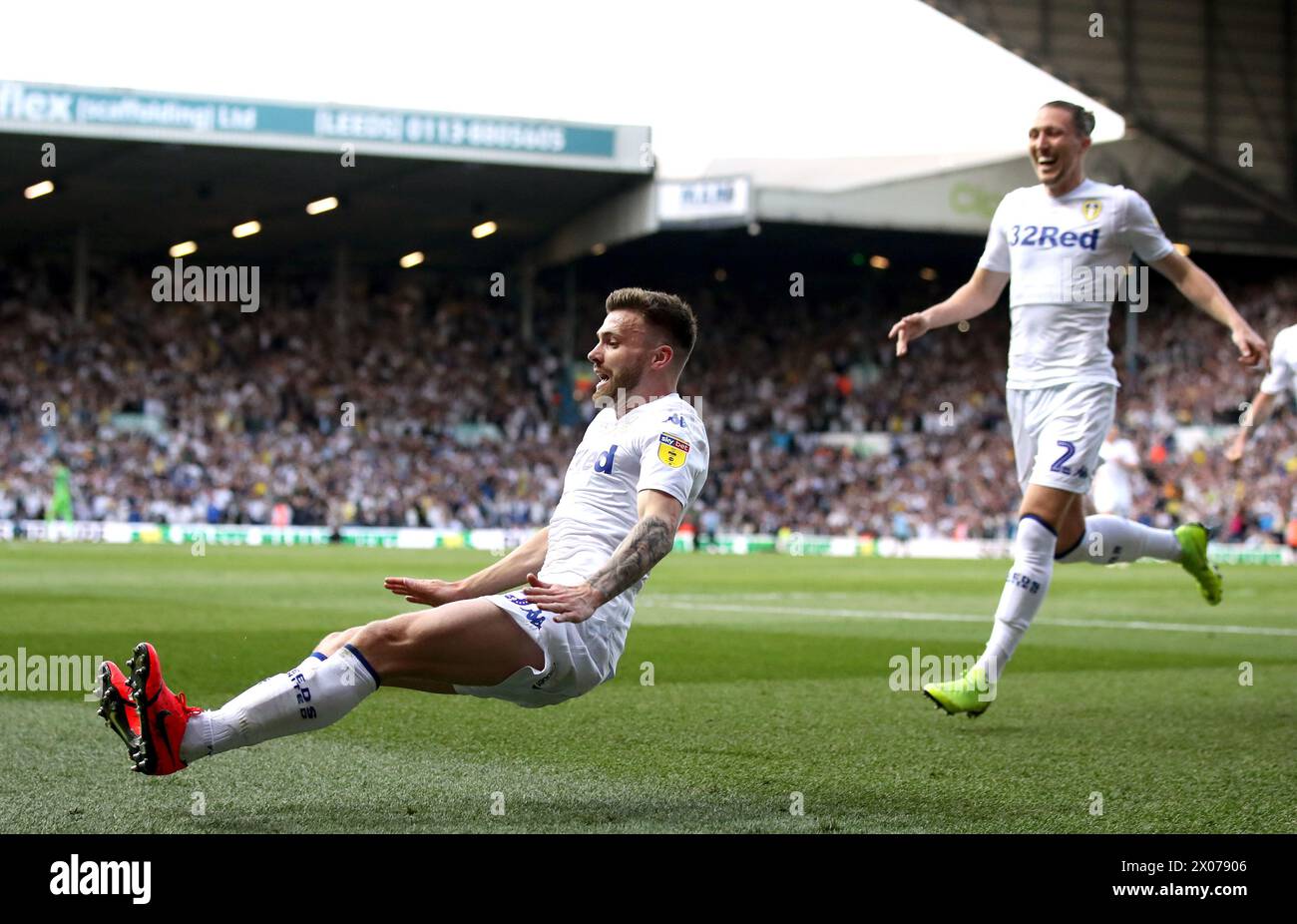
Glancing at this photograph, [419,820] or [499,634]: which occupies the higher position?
[499,634]

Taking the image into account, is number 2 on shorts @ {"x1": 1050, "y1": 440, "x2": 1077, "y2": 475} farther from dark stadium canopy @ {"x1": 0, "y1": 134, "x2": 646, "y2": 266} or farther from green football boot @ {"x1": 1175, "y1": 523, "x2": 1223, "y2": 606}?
dark stadium canopy @ {"x1": 0, "y1": 134, "x2": 646, "y2": 266}

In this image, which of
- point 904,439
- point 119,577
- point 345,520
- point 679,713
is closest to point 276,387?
point 345,520

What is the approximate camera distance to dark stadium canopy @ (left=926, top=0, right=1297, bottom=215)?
3666cm

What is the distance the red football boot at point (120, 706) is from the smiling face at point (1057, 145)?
4.68m

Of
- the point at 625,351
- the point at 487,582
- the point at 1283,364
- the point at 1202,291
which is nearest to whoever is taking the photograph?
the point at 625,351

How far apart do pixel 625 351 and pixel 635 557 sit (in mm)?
836

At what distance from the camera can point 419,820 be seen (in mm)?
4793

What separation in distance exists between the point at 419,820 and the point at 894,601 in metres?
12.8

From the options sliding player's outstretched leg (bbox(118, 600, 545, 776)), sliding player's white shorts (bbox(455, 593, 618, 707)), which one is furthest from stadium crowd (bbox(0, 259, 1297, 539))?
sliding player's outstretched leg (bbox(118, 600, 545, 776))

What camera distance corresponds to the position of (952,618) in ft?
47.6

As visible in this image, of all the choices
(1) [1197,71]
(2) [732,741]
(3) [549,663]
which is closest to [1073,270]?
(2) [732,741]

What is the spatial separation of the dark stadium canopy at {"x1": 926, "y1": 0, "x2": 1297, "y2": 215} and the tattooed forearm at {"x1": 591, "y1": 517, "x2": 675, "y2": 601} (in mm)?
34003

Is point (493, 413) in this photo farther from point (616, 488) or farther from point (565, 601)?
point (565, 601)
